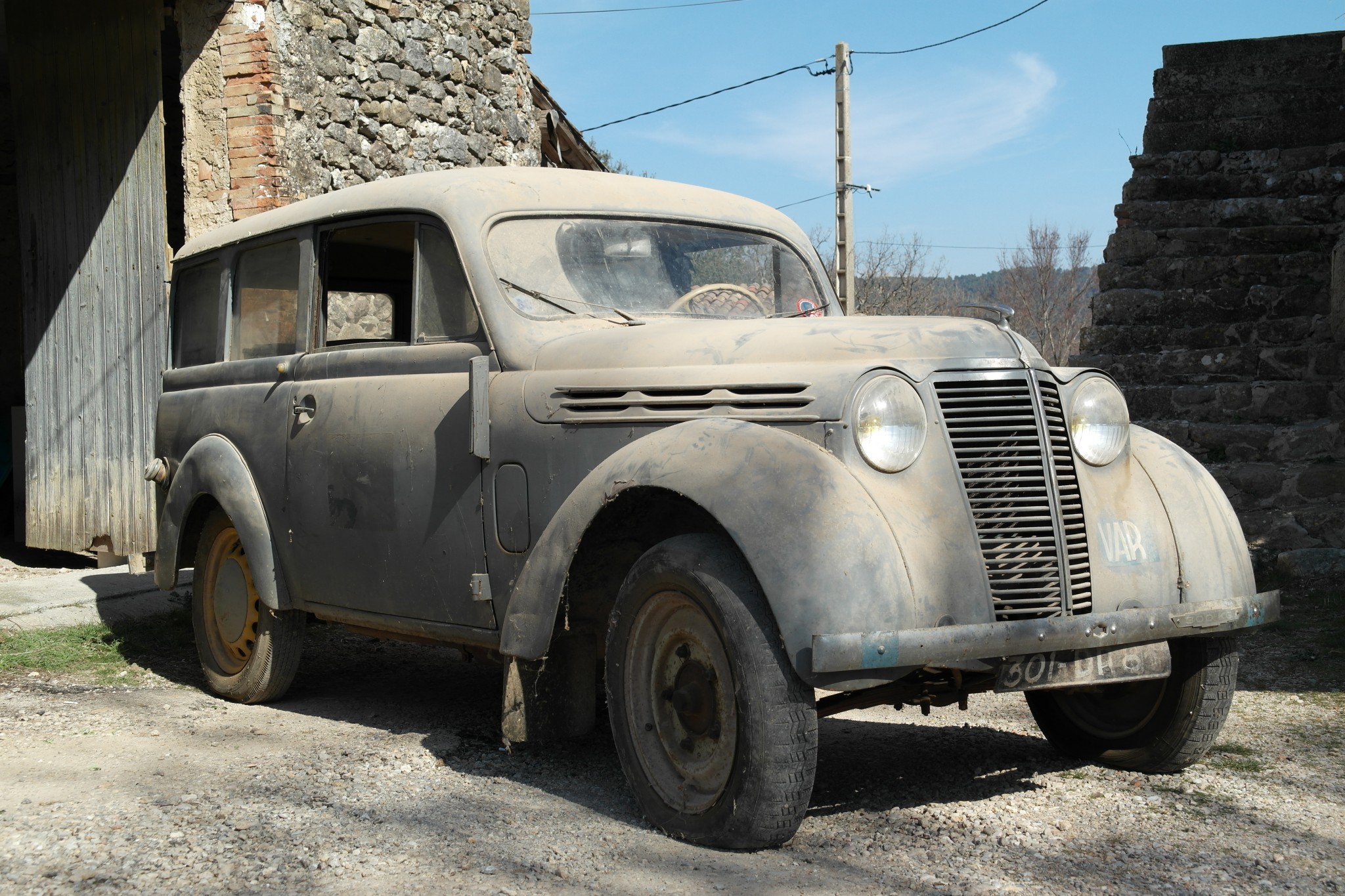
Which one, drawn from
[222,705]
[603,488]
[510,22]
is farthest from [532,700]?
[510,22]

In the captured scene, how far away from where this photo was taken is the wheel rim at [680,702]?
3393 millimetres

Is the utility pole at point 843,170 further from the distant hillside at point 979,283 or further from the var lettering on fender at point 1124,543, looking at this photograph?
the distant hillside at point 979,283

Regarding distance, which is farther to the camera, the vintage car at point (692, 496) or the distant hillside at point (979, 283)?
the distant hillside at point (979, 283)

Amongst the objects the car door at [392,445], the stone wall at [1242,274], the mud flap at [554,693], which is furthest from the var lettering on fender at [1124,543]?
the stone wall at [1242,274]

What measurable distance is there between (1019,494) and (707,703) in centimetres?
100

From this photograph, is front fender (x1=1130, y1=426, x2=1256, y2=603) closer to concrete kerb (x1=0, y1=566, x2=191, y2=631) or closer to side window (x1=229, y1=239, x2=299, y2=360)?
side window (x1=229, y1=239, x2=299, y2=360)

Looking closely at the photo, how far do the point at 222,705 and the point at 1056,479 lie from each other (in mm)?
3601

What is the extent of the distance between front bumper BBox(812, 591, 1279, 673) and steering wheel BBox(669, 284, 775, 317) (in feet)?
5.67

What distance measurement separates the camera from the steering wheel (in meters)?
4.50

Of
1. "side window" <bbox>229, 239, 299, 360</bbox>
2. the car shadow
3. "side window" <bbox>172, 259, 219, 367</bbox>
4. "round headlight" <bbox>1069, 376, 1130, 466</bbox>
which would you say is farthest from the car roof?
"round headlight" <bbox>1069, 376, 1130, 466</bbox>

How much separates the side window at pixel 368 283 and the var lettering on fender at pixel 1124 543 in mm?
2496

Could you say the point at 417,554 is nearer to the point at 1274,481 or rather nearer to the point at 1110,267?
the point at 1274,481

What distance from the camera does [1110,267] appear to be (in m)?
9.61

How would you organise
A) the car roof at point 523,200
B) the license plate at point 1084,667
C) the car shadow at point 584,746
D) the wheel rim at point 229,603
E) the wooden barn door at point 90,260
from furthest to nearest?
the wooden barn door at point 90,260 → the wheel rim at point 229,603 → the car roof at point 523,200 → the car shadow at point 584,746 → the license plate at point 1084,667
